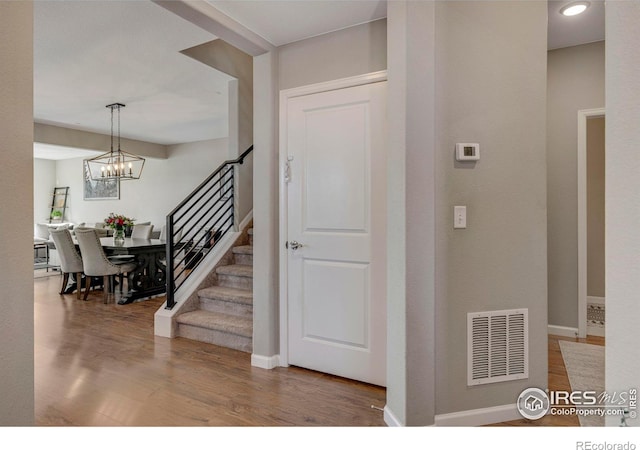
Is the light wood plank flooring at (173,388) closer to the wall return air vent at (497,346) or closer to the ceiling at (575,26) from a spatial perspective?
the wall return air vent at (497,346)

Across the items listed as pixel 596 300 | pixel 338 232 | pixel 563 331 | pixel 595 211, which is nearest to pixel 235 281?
pixel 338 232

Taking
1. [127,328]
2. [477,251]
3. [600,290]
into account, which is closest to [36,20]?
[127,328]

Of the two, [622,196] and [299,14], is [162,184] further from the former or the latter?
[622,196]

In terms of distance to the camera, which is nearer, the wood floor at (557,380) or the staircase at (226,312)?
the wood floor at (557,380)

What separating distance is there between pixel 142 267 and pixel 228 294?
2.29 m

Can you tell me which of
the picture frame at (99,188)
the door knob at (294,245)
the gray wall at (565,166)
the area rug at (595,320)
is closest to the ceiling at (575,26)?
the gray wall at (565,166)

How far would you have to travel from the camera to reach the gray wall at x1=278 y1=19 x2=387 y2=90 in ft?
7.69

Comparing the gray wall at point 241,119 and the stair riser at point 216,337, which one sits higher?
the gray wall at point 241,119

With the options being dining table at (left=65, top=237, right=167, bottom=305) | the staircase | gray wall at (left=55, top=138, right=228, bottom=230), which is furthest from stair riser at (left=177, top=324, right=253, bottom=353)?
gray wall at (left=55, top=138, right=228, bottom=230)

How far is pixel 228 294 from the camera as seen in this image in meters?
3.45

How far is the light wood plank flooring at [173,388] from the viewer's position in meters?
2.02

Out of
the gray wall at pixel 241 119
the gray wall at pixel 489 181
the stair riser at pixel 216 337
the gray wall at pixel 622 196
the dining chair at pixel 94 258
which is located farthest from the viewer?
the dining chair at pixel 94 258

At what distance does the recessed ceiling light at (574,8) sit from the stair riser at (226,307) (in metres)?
3.57

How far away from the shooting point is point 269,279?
2738mm
